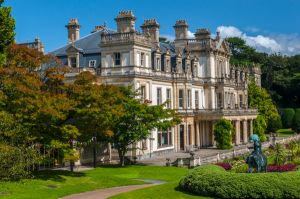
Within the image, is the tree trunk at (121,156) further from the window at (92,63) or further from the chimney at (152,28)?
the chimney at (152,28)

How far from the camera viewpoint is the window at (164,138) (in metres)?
50.9

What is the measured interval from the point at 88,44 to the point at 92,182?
2293cm

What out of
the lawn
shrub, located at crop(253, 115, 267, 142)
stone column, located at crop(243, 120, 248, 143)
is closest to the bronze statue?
the lawn

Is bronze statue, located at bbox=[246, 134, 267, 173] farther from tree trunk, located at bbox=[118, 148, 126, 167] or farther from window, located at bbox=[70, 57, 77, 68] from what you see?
window, located at bbox=[70, 57, 77, 68]

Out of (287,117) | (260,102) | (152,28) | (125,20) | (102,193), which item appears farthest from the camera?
(287,117)

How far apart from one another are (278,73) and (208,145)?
4637 centimetres

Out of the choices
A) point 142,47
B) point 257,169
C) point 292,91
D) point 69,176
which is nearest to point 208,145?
point 142,47

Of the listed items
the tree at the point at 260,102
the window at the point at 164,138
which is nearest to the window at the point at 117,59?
the window at the point at 164,138

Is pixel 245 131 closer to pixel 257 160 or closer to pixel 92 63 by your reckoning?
pixel 92 63

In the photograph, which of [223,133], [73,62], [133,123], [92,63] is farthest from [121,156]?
[223,133]

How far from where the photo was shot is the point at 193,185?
24828 millimetres

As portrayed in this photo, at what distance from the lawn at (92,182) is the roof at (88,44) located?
15.5 metres

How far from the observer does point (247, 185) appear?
Answer: 909 inches

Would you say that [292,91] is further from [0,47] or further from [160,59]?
[0,47]
